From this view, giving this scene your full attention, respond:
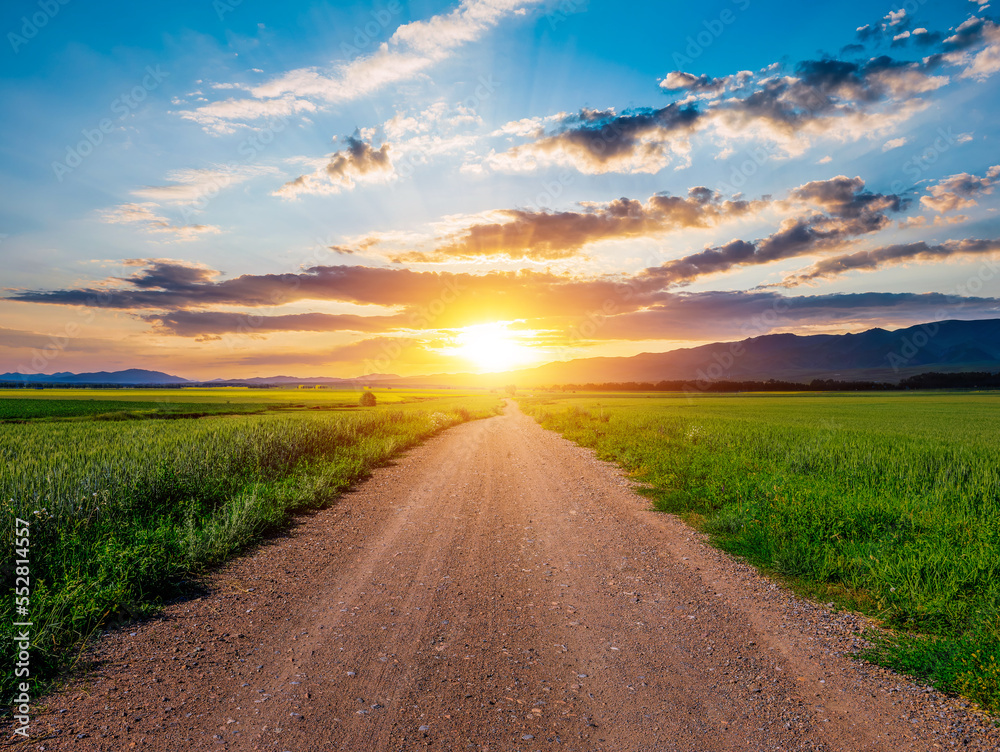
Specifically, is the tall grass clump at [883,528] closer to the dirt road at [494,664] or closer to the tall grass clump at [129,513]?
the dirt road at [494,664]

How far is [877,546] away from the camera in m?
6.86

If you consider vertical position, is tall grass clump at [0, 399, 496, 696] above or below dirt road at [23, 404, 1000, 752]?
above

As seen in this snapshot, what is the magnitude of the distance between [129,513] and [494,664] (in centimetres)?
730

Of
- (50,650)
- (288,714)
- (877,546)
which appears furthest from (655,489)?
(50,650)

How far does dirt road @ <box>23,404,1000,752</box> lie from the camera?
3.57 m

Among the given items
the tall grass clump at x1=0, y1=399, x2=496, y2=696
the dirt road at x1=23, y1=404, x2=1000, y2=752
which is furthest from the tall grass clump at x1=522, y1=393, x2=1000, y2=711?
the tall grass clump at x1=0, y1=399, x2=496, y2=696

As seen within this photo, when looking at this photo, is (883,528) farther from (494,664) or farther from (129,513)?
(129,513)

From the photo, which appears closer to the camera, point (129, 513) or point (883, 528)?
point (883, 528)

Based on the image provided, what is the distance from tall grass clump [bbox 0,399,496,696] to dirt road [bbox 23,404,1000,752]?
0.52m

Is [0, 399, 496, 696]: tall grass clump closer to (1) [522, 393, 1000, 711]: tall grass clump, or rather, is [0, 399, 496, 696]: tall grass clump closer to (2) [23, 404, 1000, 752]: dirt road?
(2) [23, 404, 1000, 752]: dirt road

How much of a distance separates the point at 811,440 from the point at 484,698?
691 inches

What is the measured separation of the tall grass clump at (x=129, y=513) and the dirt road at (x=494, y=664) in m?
0.52

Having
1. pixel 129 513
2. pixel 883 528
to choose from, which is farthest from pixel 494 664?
pixel 129 513

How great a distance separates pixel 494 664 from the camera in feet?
14.8
